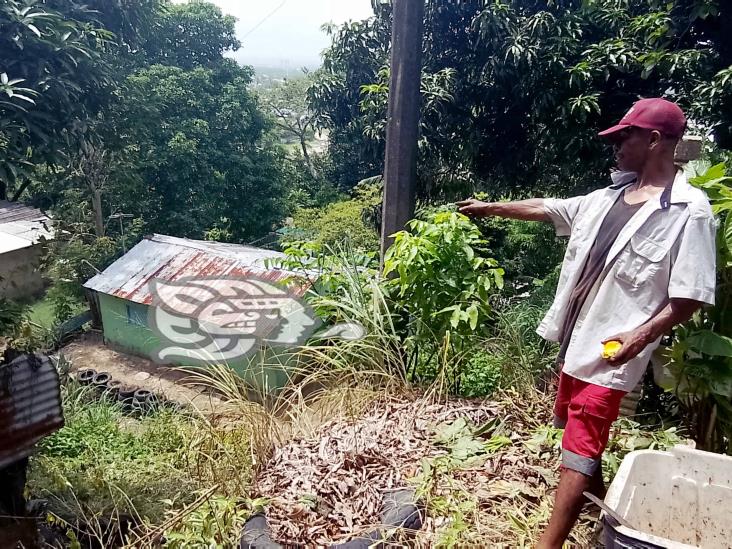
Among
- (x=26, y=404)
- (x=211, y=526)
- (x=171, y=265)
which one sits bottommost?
(x=171, y=265)

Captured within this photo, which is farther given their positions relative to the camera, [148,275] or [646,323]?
[148,275]

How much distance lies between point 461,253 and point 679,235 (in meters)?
1.45

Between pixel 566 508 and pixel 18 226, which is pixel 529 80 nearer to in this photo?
pixel 566 508

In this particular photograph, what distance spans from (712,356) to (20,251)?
47.8 feet

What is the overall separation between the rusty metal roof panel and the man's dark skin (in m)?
2.51

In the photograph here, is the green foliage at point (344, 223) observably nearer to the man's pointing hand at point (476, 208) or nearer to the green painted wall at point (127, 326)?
the green painted wall at point (127, 326)

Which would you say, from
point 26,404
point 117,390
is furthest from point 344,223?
point 26,404

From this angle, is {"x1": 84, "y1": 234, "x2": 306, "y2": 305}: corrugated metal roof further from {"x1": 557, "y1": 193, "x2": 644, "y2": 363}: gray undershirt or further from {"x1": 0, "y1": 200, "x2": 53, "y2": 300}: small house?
{"x1": 557, "y1": 193, "x2": 644, "y2": 363}: gray undershirt

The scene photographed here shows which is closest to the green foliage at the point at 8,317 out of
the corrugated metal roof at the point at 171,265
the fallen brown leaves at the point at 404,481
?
the fallen brown leaves at the point at 404,481

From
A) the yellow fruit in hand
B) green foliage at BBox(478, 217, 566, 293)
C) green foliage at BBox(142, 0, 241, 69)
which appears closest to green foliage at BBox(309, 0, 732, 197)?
green foliage at BBox(478, 217, 566, 293)

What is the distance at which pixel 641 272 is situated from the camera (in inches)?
71.7

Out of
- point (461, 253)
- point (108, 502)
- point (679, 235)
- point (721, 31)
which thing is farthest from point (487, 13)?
point (108, 502)

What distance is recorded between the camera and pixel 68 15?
12.5 ft

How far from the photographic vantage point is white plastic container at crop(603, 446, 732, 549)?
1767mm
